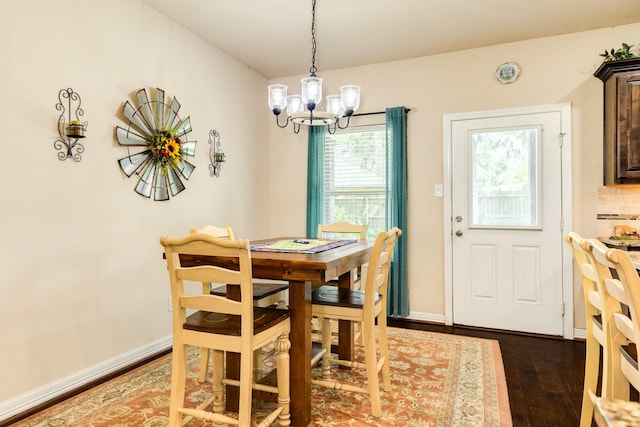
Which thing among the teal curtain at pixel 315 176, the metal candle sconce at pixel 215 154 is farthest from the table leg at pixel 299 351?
the teal curtain at pixel 315 176

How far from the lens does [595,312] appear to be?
72.5 inches

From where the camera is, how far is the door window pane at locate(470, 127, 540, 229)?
345 cm

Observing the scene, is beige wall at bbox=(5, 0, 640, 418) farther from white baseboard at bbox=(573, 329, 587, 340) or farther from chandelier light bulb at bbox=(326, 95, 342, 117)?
chandelier light bulb at bbox=(326, 95, 342, 117)

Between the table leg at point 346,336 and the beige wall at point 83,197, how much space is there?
145 centimetres

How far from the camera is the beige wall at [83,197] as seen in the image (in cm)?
208

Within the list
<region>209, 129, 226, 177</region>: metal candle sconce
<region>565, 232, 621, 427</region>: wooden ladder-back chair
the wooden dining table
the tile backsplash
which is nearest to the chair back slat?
the wooden dining table

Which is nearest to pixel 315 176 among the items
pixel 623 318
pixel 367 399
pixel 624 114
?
pixel 367 399

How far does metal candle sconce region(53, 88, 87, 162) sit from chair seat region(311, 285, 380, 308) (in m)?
1.71

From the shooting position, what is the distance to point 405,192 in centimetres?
384

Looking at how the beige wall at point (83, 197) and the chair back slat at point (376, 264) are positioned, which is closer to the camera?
the chair back slat at point (376, 264)

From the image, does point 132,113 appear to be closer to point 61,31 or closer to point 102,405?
point 61,31

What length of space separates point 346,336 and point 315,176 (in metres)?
2.04

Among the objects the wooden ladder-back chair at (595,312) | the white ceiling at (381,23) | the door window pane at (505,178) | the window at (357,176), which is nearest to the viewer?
the wooden ladder-back chair at (595,312)

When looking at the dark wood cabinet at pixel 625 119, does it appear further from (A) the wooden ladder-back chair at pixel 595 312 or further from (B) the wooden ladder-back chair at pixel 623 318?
(B) the wooden ladder-back chair at pixel 623 318
